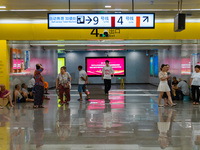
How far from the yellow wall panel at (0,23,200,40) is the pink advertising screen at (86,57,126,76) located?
54.9 ft

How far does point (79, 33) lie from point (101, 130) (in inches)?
250

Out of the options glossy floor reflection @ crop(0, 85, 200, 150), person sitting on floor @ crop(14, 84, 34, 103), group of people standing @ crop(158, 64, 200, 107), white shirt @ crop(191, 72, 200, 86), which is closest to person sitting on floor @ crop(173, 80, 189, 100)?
group of people standing @ crop(158, 64, 200, 107)

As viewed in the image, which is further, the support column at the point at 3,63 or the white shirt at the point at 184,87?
the white shirt at the point at 184,87

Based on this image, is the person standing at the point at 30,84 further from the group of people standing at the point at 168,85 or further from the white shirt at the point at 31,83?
the group of people standing at the point at 168,85

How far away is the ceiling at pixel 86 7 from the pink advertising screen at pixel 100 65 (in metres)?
17.4

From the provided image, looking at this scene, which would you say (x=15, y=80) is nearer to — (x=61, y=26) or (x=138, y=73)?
(x=61, y=26)

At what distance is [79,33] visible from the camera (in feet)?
A: 40.4

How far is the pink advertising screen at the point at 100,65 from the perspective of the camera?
2916 cm

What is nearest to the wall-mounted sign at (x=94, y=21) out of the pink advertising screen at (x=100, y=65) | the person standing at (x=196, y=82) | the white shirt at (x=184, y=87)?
the person standing at (x=196, y=82)

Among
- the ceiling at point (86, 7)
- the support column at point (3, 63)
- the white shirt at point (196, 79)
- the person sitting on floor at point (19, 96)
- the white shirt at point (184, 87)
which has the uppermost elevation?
the ceiling at point (86, 7)

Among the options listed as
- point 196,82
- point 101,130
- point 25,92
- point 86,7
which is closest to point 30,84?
point 25,92

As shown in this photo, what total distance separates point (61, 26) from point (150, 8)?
4015 mm

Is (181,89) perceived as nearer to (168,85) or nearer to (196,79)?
(196,79)

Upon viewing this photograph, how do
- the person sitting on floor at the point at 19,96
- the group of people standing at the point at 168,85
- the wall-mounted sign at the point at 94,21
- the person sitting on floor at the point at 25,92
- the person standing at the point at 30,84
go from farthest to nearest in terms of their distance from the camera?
the person standing at the point at 30,84 → the person sitting on floor at the point at 25,92 → the person sitting on floor at the point at 19,96 → the group of people standing at the point at 168,85 → the wall-mounted sign at the point at 94,21
